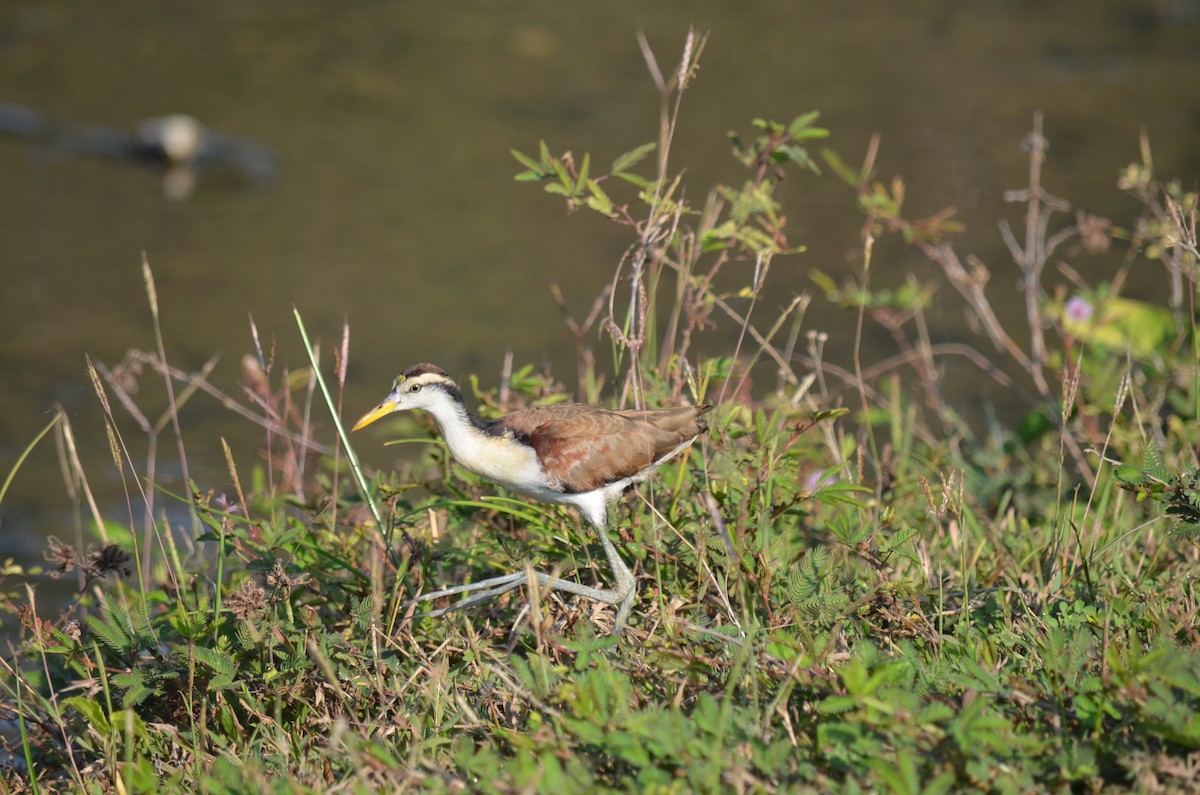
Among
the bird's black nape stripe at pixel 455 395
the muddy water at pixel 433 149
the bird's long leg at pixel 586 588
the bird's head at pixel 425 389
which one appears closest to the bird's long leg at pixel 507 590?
the bird's long leg at pixel 586 588

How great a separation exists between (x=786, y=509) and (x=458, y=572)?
1.08m

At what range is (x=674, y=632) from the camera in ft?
11.3

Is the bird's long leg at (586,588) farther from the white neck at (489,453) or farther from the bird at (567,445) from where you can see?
the white neck at (489,453)

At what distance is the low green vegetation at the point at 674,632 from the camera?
9.21 ft

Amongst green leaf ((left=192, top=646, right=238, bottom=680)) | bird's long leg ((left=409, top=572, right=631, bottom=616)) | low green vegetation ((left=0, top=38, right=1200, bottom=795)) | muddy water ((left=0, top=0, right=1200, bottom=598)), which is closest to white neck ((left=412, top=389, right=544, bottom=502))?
low green vegetation ((left=0, top=38, right=1200, bottom=795))

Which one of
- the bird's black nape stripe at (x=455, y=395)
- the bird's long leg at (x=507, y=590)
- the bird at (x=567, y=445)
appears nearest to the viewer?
the bird's long leg at (x=507, y=590)

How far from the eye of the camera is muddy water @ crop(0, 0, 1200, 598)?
7520 mm

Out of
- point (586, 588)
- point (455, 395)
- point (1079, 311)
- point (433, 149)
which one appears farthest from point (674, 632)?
point (433, 149)

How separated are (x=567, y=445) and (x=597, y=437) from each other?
0.10 meters

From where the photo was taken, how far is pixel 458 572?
4.20 m

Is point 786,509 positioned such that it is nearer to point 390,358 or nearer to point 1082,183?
point 390,358

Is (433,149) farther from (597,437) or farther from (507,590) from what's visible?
(507,590)

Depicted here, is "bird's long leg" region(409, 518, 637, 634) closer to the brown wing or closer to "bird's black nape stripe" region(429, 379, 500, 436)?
the brown wing

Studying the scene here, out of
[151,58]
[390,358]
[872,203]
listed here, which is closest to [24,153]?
[151,58]
